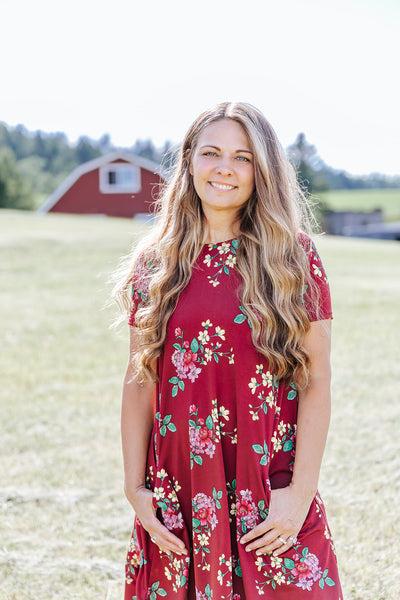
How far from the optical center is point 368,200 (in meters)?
76.1

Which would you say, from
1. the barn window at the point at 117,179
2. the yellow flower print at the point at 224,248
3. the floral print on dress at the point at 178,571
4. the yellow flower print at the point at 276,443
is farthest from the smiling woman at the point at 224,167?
the barn window at the point at 117,179

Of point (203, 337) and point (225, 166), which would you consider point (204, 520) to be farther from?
point (225, 166)

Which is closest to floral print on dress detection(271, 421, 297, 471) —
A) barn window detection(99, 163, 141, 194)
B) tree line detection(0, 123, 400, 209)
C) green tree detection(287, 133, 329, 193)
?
barn window detection(99, 163, 141, 194)

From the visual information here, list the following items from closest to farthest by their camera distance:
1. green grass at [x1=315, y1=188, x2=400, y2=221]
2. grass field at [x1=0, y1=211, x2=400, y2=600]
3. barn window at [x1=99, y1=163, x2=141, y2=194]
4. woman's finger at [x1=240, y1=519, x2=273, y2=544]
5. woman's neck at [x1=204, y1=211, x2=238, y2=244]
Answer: woman's finger at [x1=240, y1=519, x2=273, y2=544] → woman's neck at [x1=204, y1=211, x2=238, y2=244] → grass field at [x1=0, y1=211, x2=400, y2=600] → barn window at [x1=99, y1=163, x2=141, y2=194] → green grass at [x1=315, y1=188, x2=400, y2=221]

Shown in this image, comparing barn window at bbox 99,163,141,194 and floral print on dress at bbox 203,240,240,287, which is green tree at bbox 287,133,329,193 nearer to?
barn window at bbox 99,163,141,194

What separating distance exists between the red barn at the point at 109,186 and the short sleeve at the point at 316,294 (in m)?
30.8

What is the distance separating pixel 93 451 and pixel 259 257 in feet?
10.9

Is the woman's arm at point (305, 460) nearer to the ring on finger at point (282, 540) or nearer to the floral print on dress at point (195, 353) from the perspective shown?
the ring on finger at point (282, 540)

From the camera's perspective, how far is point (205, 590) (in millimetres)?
1927

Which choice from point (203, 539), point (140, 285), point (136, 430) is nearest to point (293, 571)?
point (203, 539)

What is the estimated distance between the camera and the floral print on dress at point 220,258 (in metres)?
2.01

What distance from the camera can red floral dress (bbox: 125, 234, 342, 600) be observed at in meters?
1.92

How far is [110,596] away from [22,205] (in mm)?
54627

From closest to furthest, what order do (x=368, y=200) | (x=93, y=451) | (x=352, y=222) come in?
(x=93, y=451), (x=352, y=222), (x=368, y=200)
